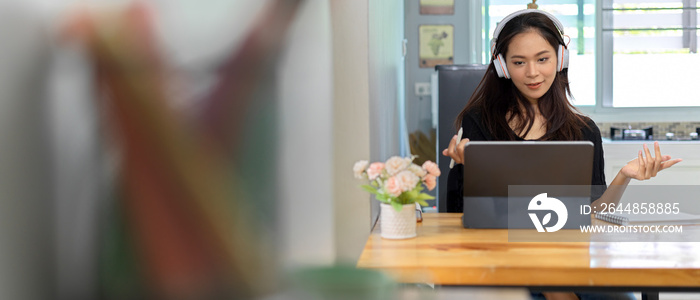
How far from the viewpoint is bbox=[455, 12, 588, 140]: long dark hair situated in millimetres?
1770

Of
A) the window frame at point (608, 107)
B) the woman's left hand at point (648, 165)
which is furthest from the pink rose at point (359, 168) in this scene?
the window frame at point (608, 107)

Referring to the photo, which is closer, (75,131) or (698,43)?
(75,131)

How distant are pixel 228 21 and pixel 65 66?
145 millimetres

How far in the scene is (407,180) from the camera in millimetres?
1211

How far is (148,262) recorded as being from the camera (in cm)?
41

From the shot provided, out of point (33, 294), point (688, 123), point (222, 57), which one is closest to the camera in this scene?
point (33, 294)

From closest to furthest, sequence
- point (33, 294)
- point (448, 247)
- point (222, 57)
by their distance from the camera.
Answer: point (33, 294) → point (222, 57) → point (448, 247)

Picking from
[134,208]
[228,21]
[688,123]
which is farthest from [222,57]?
[688,123]

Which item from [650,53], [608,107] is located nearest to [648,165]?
[608,107]

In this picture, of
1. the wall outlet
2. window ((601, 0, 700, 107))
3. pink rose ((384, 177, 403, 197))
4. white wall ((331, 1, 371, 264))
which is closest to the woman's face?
white wall ((331, 1, 371, 264))

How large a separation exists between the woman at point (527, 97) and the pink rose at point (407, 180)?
0.66 m

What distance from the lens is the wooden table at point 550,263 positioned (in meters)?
1.00

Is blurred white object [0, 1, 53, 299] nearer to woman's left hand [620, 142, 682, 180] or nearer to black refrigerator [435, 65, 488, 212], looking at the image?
woman's left hand [620, 142, 682, 180]

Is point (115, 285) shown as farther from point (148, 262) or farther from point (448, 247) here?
point (448, 247)
